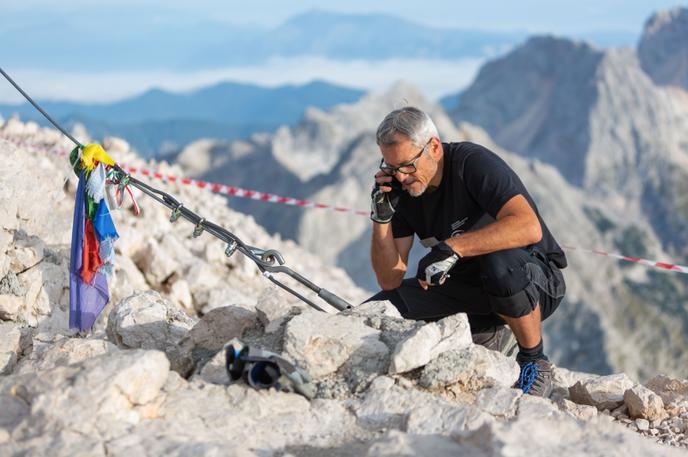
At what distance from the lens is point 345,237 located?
371 ft

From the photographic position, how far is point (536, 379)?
19.8 ft

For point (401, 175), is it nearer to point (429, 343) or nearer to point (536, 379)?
point (429, 343)

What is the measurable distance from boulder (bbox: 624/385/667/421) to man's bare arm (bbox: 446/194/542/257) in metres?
1.48

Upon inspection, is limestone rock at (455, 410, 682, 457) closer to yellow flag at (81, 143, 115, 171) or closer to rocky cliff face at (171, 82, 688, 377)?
yellow flag at (81, 143, 115, 171)

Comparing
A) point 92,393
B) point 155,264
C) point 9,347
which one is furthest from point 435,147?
point 155,264

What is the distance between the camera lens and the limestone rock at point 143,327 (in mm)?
5801

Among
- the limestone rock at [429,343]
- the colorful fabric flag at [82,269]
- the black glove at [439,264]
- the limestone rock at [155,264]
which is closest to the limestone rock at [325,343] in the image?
the limestone rock at [429,343]

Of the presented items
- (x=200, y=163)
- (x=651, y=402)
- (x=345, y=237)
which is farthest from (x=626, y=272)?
(x=651, y=402)

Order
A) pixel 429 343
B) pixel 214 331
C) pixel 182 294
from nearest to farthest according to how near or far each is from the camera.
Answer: pixel 429 343 < pixel 214 331 < pixel 182 294

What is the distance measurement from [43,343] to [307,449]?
8.39 ft

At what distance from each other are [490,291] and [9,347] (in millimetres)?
3380

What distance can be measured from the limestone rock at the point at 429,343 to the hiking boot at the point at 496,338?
4.33ft

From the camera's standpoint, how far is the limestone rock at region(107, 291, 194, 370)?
5801mm

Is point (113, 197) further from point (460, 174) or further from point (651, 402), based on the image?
point (651, 402)
